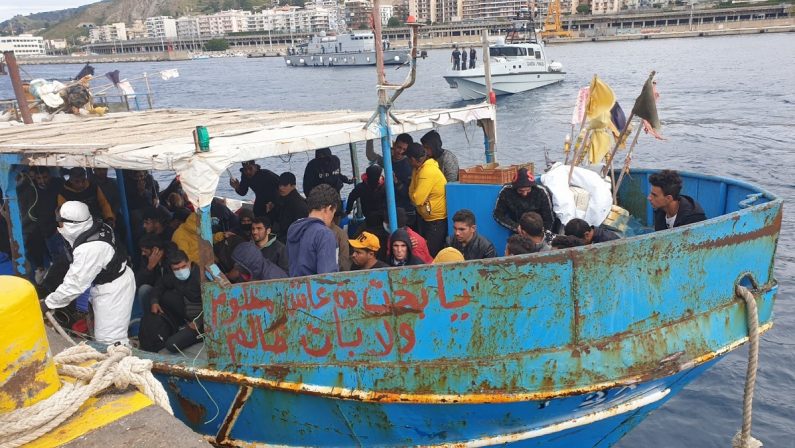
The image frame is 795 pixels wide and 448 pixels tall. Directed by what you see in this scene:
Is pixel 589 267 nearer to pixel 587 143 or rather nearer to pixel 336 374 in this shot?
pixel 336 374

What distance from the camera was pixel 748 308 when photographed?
14.2ft

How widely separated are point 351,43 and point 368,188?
7682 centimetres

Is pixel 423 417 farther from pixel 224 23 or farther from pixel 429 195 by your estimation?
pixel 224 23

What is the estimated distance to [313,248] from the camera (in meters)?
4.38

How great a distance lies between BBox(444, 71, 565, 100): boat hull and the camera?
3778 cm

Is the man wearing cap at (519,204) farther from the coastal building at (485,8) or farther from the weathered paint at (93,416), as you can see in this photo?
the coastal building at (485,8)

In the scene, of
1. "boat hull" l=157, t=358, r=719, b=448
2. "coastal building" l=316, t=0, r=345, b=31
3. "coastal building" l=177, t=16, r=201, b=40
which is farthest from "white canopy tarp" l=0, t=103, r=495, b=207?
"coastal building" l=177, t=16, r=201, b=40

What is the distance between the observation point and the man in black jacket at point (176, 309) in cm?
500

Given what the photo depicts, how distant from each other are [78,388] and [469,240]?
9.87 feet

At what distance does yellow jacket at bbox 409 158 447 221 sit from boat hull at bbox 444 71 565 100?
106 feet

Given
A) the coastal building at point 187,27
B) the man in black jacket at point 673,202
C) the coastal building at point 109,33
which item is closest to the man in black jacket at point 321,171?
the man in black jacket at point 673,202

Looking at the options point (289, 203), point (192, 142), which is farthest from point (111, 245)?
point (289, 203)

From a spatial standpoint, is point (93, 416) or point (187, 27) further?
point (187, 27)

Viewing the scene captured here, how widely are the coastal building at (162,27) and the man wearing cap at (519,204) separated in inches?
7542
